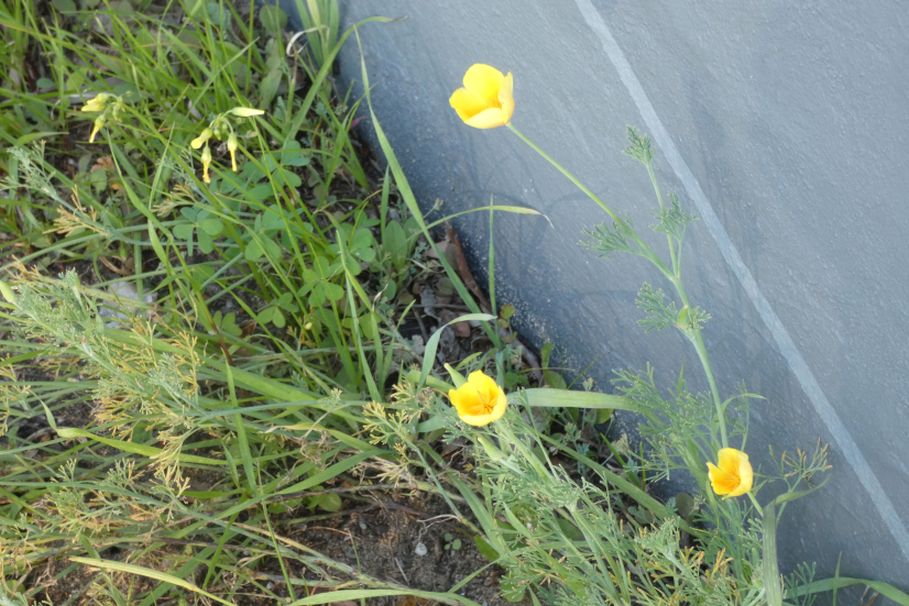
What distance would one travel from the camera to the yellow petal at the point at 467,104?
146 centimetres

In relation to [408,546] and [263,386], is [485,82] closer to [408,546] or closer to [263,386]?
[263,386]

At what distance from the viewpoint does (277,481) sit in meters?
1.80

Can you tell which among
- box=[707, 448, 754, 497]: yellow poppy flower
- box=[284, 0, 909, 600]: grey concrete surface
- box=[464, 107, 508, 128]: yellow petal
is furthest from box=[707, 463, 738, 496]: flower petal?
box=[464, 107, 508, 128]: yellow petal

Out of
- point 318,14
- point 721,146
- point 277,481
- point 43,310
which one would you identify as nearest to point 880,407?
point 721,146

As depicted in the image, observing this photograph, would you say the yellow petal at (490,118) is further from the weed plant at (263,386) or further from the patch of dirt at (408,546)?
the patch of dirt at (408,546)

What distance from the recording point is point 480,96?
148 centimetres

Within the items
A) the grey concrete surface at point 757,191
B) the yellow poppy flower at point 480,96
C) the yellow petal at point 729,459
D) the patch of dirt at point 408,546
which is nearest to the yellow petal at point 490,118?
the yellow poppy flower at point 480,96

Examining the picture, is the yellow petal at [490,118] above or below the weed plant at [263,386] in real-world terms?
above

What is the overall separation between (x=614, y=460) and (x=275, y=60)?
1.29m

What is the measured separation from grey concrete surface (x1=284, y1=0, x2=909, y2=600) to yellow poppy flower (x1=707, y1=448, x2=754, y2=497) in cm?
22

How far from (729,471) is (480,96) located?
2.23 feet

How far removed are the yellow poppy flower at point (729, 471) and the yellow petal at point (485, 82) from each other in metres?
0.64

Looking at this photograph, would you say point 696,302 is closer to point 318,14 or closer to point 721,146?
point 721,146

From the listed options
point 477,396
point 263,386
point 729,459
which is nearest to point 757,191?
point 729,459
